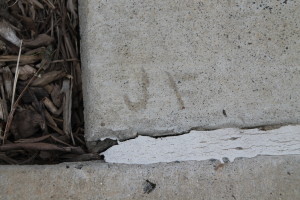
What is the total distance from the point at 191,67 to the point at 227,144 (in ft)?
1.10

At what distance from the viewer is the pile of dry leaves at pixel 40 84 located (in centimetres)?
159

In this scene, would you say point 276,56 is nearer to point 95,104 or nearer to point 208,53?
point 208,53

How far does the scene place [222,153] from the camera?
1.48 metres

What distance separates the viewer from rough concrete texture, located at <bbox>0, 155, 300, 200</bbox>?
143cm

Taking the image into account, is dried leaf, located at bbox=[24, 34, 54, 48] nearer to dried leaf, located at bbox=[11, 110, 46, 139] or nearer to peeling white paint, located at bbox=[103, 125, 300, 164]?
dried leaf, located at bbox=[11, 110, 46, 139]

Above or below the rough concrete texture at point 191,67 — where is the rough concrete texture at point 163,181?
below

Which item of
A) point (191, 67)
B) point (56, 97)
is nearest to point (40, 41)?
point (56, 97)

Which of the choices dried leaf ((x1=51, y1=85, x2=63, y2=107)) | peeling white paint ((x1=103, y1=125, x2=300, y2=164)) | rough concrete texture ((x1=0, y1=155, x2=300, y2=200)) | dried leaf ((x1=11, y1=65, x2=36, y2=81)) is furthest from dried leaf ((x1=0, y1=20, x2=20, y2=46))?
peeling white paint ((x1=103, y1=125, x2=300, y2=164))

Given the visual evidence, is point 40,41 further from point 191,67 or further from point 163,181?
point 163,181

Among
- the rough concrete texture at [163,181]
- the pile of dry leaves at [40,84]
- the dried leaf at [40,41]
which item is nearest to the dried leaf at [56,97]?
the pile of dry leaves at [40,84]

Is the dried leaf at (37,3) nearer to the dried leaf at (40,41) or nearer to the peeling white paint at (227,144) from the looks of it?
the dried leaf at (40,41)

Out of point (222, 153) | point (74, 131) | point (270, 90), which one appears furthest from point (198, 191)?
point (74, 131)

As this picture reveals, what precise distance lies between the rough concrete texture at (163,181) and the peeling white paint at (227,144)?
3cm

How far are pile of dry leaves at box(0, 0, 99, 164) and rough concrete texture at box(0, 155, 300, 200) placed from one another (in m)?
0.14
